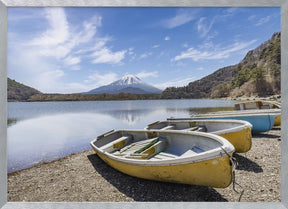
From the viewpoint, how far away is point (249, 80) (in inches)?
1241

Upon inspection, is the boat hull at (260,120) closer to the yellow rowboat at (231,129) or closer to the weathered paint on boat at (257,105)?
the yellow rowboat at (231,129)

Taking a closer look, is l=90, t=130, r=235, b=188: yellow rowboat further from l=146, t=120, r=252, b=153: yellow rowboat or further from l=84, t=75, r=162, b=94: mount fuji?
l=84, t=75, r=162, b=94: mount fuji

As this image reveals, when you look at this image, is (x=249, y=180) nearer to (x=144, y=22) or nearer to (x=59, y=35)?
(x=144, y=22)

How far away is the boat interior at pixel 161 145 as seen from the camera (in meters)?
2.23

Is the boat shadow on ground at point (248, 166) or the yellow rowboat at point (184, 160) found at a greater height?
the yellow rowboat at point (184, 160)

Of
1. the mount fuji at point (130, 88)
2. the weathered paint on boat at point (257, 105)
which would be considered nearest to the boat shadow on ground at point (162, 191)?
the weathered paint on boat at point (257, 105)

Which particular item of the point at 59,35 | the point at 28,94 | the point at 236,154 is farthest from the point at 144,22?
the point at 28,94

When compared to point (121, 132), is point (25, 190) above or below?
below

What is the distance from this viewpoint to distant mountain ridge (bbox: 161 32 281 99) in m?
24.3

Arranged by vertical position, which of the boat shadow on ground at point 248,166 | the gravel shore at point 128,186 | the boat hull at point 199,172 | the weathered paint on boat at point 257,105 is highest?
the weathered paint on boat at point 257,105

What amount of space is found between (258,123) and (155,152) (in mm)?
3287

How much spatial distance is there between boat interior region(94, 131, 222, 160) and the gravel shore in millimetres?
380

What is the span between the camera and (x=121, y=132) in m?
3.72

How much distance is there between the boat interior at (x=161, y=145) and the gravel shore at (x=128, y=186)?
380 mm
